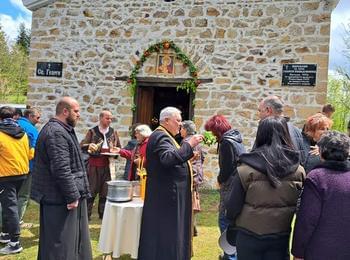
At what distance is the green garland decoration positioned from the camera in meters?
8.27

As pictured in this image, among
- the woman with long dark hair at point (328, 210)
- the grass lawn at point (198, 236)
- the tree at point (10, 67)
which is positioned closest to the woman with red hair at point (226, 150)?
the grass lawn at point (198, 236)

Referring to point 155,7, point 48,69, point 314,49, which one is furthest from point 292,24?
point 48,69

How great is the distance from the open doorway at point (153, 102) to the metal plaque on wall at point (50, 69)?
1.85 m

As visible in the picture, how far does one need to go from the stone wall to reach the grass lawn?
1732 mm

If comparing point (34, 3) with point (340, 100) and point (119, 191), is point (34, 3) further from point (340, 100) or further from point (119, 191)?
point (340, 100)

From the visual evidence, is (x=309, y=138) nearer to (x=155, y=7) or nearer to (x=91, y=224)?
(x=91, y=224)

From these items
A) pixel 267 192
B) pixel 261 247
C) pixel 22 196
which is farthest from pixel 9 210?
pixel 267 192

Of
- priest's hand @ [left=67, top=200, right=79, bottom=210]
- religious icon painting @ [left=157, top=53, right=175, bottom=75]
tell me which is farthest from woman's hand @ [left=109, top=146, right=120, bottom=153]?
religious icon painting @ [left=157, top=53, right=175, bottom=75]

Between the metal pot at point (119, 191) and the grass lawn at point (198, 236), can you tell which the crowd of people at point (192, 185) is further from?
the metal pot at point (119, 191)

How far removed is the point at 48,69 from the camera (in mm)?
8891

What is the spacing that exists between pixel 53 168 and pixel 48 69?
5.95 m

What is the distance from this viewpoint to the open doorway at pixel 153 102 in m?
8.69

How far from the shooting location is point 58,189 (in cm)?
353

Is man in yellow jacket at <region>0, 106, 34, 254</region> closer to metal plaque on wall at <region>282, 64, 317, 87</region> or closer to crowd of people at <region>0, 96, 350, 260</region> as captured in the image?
crowd of people at <region>0, 96, 350, 260</region>
